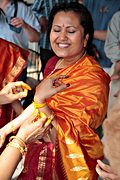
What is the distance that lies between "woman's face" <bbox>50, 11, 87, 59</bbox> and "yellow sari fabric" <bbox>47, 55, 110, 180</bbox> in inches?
5.8

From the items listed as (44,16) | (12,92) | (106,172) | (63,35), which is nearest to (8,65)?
(12,92)

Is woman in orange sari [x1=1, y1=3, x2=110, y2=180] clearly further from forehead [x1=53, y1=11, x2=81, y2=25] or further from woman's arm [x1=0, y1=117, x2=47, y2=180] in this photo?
woman's arm [x1=0, y1=117, x2=47, y2=180]

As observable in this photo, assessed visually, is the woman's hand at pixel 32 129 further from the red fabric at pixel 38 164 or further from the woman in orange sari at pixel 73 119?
the red fabric at pixel 38 164

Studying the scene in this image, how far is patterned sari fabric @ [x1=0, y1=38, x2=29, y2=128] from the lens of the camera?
2.11 metres

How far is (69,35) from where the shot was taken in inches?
78.5

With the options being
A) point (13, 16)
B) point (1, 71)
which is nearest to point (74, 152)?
point (1, 71)

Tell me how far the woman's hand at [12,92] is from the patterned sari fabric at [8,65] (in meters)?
0.07

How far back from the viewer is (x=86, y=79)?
6.20ft

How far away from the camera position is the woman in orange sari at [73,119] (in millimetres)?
1785

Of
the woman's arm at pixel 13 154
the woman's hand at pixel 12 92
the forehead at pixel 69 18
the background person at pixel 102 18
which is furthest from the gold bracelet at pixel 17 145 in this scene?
the background person at pixel 102 18

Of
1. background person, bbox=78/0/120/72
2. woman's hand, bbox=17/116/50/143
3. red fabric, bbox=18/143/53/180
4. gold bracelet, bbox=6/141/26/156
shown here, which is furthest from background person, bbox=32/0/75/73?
gold bracelet, bbox=6/141/26/156

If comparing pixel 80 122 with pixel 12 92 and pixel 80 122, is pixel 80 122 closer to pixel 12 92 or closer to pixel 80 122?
pixel 80 122

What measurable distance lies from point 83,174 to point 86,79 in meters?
0.48

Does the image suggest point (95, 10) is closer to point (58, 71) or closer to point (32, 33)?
point (32, 33)
